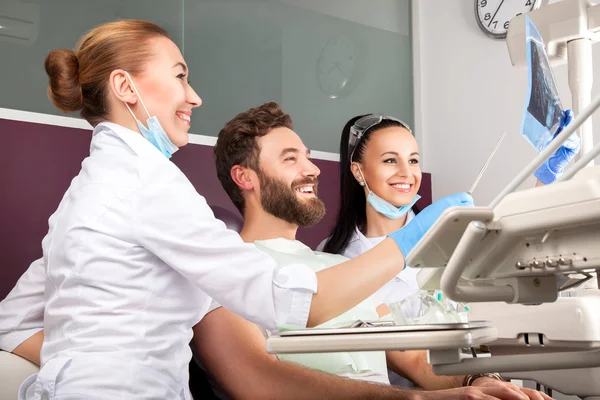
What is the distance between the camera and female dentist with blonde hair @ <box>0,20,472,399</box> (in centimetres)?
121

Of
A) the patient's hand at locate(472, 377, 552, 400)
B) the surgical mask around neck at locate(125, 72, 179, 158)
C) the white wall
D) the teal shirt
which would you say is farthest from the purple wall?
the white wall

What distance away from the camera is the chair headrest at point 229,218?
2420 millimetres

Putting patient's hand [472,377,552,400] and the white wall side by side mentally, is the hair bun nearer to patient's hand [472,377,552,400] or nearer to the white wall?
patient's hand [472,377,552,400]

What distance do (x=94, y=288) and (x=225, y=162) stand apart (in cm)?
102

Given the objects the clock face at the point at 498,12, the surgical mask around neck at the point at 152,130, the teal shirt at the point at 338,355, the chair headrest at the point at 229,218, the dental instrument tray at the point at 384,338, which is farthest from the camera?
the clock face at the point at 498,12

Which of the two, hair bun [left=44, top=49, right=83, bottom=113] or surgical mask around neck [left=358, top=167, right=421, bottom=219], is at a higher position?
hair bun [left=44, top=49, right=83, bottom=113]

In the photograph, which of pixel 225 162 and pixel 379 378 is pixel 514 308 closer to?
pixel 379 378

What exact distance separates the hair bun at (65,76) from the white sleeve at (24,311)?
0.38 metres

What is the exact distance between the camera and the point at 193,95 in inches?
60.4

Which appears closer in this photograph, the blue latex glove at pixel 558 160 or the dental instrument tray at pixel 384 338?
the dental instrument tray at pixel 384 338

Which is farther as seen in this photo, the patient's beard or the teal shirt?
the patient's beard

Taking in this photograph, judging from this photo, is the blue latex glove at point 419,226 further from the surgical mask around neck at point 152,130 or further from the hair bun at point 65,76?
the hair bun at point 65,76

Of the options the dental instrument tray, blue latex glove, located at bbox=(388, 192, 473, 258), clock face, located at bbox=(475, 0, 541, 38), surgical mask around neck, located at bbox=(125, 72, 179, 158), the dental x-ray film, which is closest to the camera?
the dental instrument tray

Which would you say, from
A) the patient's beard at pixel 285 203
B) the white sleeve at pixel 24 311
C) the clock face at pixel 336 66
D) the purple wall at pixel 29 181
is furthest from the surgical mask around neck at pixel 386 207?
the white sleeve at pixel 24 311
